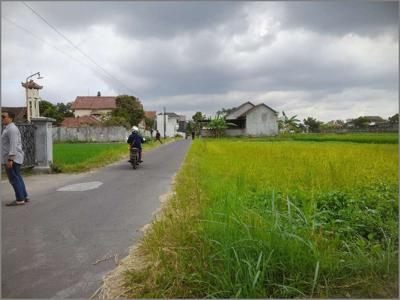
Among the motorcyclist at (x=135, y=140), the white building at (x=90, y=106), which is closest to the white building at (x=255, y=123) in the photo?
the motorcyclist at (x=135, y=140)

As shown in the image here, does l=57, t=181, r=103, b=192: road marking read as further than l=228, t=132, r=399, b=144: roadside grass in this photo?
No

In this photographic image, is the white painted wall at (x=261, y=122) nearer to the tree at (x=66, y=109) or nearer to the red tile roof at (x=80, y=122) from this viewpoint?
the red tile roof at (x=80, y=122)

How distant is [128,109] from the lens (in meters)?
42.7

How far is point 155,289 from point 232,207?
1.38 meters

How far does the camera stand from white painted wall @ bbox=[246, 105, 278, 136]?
111 feet

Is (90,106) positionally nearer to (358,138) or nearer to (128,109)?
(128,109)

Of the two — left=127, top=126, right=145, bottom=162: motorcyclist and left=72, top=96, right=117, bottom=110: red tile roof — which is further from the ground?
left=72, top=96, right=117, bottom=110: red tile roof

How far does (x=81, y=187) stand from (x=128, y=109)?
36.1 m

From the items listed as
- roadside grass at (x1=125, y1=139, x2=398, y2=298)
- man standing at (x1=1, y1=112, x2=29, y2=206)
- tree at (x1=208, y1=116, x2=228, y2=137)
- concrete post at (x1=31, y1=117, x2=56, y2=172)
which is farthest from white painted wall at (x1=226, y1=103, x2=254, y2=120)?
roadside grass at (x1=125, y1=139, x2=398, y2=298)

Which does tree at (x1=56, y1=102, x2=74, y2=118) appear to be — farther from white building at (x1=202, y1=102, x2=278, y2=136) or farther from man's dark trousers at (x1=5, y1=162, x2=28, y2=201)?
man's dark trousers at (x1=5, y1=162, x2=28, y2=201)

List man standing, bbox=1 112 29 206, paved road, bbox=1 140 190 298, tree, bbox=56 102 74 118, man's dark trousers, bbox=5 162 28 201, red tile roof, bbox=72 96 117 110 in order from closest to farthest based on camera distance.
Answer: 1. paved road, bbox=1 140 190 298
2. man standing, bbox=1 112 29 206
3. man's dark trousers, bbox=5 162 28 201
4. tree, bbox=56 102 74 118
5. red tile roof, bbox=72 96 117 110

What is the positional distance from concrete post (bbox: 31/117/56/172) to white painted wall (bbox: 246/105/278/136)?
80.9 feet

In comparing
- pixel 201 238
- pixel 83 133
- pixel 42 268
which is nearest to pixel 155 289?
pixel 201 238

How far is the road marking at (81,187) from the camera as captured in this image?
7312 millimetres
